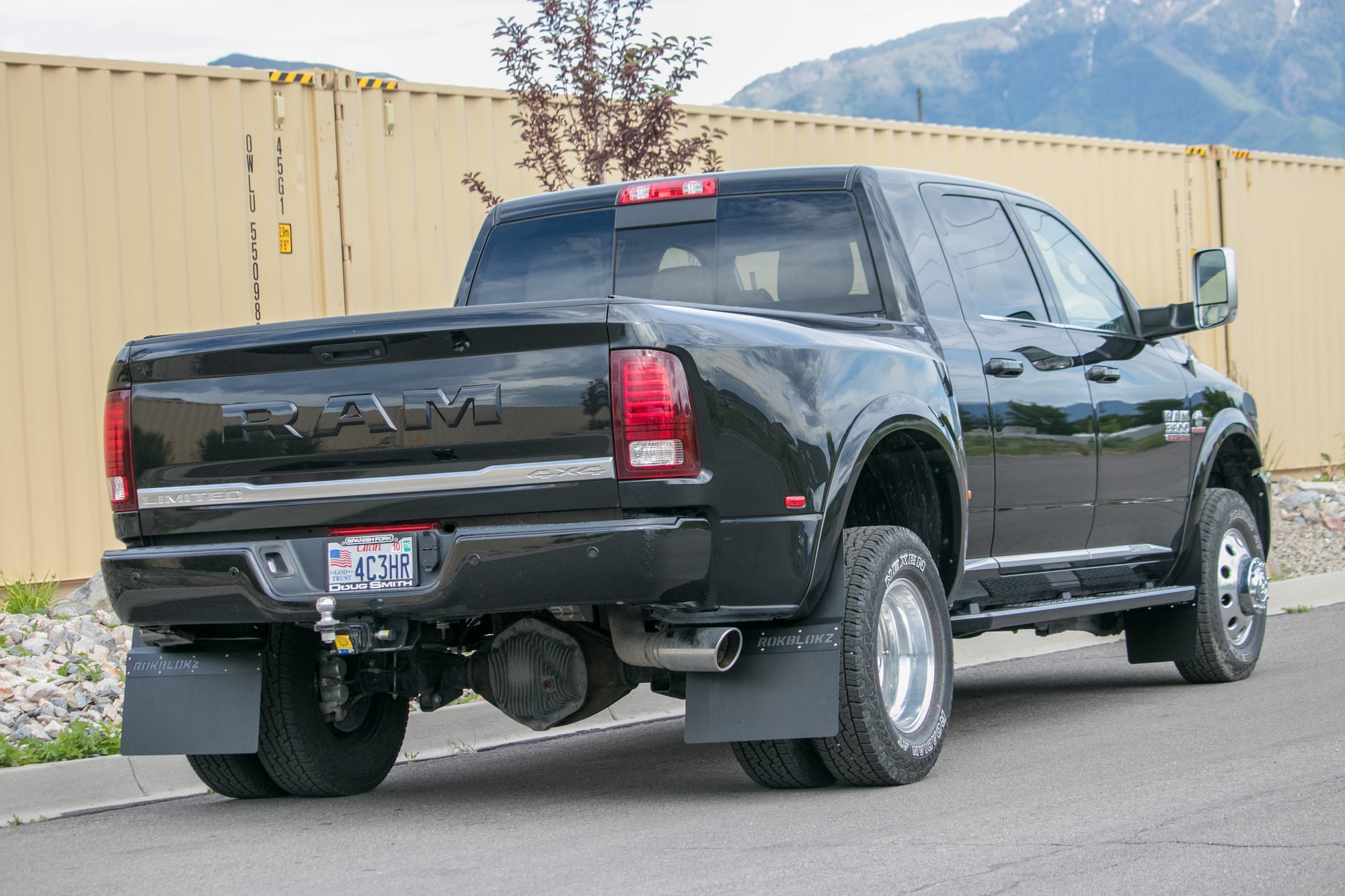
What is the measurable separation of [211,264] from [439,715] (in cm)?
439

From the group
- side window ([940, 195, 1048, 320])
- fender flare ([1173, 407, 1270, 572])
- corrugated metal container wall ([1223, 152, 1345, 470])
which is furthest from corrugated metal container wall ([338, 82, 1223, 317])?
fender flare ([1173, 407, 1270, 572])

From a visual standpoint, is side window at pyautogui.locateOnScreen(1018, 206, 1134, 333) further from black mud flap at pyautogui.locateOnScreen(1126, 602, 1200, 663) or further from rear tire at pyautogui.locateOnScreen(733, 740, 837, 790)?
rear tire at pyautogui.locateOnScreen(733, 740, 837, 790)

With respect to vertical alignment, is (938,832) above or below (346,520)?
below

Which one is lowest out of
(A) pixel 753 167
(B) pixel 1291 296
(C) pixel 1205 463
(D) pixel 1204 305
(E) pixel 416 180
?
(C) pixel 1205 463

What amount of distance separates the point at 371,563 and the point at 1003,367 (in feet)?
8.73

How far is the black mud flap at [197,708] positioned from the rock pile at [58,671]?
5.25 ft

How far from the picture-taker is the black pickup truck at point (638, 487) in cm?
448

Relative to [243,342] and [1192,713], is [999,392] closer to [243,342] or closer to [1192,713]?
[1192,713]

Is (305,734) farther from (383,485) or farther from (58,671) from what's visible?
(58,671)

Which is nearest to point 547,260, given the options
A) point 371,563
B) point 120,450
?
point 120,450

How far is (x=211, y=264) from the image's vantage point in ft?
34.2

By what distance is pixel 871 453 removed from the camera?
527 centimetres

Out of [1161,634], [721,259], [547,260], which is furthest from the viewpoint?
[1161,634]

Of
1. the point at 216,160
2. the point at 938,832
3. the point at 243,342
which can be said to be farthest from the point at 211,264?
the point at 938,832
